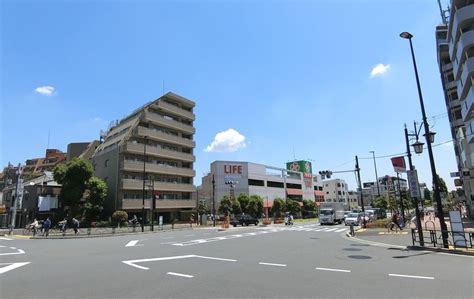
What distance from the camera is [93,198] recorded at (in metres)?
47.6

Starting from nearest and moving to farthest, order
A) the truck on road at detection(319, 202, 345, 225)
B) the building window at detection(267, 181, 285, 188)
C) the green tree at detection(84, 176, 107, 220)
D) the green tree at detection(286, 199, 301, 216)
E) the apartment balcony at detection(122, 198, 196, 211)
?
the truck on road at detection(319, 202, 345, 225) < the green tree at detection(84, 176, 107, 220) < the apartment balcony at detection(122, 198, 196, 211) < the green tree at detection(286, 199, 301, 216) < the building window at detection(267, 181, 285, 188)

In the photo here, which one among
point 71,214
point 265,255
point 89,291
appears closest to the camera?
point 89,291

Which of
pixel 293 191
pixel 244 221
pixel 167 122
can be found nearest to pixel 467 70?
Answer: pixel 244 221

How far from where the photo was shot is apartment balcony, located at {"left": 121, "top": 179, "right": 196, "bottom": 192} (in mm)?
50603

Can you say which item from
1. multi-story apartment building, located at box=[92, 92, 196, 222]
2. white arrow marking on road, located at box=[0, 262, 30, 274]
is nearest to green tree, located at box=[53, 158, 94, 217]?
multi-story apartment building, located at box=[92, 92, 196, 222]

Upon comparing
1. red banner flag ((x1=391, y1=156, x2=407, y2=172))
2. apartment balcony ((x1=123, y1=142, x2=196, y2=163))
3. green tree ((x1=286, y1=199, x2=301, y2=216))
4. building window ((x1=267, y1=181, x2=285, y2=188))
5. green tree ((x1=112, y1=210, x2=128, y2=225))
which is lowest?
green tree ((x1=112, y1=210, x2=128, y2=225))

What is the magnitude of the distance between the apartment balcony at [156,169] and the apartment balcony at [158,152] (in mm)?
1797

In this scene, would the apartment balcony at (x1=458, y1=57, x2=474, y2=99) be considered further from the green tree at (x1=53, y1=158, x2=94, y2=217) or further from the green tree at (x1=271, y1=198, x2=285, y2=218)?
the green tree at (x1=271, y1=198, x2=285, y2=218)

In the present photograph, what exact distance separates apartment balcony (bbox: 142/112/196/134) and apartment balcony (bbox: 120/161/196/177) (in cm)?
765

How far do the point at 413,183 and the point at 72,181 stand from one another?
4351cm

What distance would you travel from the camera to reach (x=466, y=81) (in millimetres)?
30109

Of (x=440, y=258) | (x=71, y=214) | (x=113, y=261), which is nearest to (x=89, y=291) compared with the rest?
(x=113, y=261)

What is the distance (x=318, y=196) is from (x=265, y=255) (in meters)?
105

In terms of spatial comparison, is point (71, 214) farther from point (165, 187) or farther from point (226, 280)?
point (226, 280)
